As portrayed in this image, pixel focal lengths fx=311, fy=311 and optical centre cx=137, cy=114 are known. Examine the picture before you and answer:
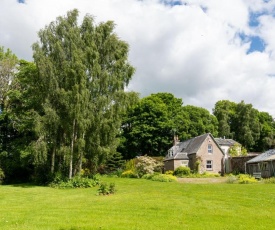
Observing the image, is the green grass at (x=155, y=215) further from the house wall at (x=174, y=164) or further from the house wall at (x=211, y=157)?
the house wall at (x=174, y=164)

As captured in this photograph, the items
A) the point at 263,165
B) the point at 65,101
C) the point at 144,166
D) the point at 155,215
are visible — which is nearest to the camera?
the point at 155,215

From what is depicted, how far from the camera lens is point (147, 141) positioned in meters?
53.8

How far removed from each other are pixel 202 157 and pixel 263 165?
28.0 ft

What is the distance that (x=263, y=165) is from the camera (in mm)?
36969

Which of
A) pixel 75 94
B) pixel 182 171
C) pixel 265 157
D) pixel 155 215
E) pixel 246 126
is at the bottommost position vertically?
pixel 155 215

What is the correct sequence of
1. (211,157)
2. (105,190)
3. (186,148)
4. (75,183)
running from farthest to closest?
(186,148)
(211,157)
(75,183)
(105,190)

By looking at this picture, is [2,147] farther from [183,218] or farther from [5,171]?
[183,218]

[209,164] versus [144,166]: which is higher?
[209,164]

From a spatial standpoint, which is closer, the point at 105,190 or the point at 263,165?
the point at 105,190

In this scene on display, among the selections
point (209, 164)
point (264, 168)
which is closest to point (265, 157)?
point (264, 168)

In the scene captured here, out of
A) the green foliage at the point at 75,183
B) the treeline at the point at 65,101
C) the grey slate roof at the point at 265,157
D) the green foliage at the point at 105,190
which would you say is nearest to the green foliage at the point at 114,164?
the treeline at the point at 65,101

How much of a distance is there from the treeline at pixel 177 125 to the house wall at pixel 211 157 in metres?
11.3

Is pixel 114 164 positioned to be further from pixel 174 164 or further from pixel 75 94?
pixel 75 94

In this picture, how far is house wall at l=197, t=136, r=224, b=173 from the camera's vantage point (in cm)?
4300
